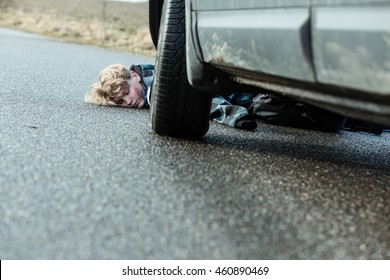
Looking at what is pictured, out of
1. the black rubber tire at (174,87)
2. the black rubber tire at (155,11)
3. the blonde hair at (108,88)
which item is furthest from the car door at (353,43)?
the blonde hair at (108,88)

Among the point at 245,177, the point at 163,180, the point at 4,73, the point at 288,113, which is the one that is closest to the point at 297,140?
the point at 288,113

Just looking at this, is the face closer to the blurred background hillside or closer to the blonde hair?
the blonde hair

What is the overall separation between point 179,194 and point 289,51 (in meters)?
0.59

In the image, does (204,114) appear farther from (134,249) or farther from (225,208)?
(134,249)

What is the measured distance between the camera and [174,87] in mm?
2641

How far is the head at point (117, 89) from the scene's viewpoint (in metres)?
4.06

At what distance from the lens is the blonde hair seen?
4051 mm

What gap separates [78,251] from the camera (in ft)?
4.46

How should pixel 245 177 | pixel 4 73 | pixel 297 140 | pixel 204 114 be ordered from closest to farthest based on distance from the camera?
pixel 245 177 < pixel 204 114 < pixel 297 140 < pixel 4 73

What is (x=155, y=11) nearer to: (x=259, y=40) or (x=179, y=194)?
(x=259, y=40)

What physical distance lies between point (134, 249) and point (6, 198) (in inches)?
20.1

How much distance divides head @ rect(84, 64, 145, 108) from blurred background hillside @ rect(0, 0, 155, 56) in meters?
12.1

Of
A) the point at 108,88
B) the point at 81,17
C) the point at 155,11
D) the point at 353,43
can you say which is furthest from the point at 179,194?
the point at 81,17

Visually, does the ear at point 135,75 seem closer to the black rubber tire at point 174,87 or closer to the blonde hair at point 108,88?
the blonde hair at point 108,88
